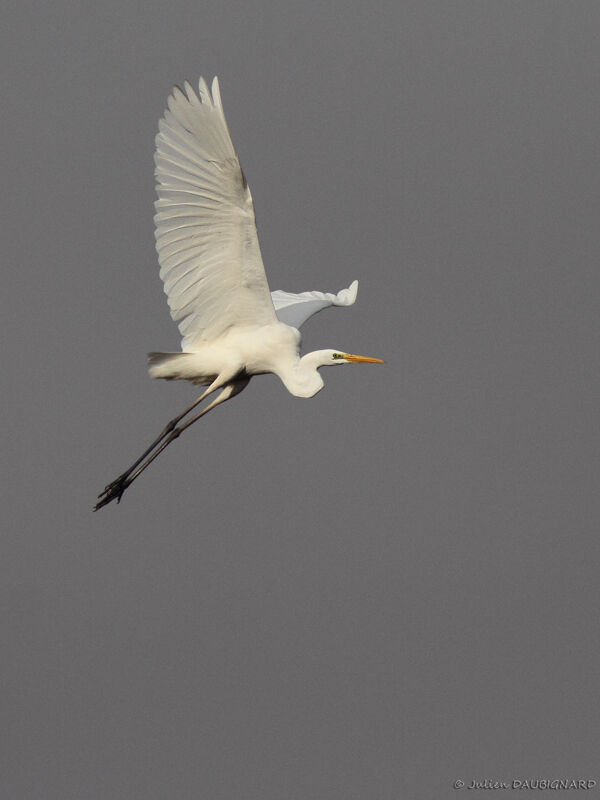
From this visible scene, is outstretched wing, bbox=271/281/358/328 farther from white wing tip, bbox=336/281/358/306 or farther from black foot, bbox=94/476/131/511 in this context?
black foot, bbox=94/476/131/511

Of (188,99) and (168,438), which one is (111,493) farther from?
(188,99)

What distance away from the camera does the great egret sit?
13516 millimetres

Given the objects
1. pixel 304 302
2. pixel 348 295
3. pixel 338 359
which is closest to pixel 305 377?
pixel 338 359

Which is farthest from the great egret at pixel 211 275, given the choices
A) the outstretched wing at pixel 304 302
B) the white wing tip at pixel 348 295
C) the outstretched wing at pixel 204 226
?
the white wing tip at pixel 348 295

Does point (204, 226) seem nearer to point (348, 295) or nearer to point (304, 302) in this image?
point (304, 302)

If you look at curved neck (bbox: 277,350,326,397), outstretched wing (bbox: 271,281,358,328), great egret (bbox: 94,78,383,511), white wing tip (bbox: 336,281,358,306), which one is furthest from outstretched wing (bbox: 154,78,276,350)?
white wing tip (bbox: 336,281,358,306)

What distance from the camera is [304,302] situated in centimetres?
1734

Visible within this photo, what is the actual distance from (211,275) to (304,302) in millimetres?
2913

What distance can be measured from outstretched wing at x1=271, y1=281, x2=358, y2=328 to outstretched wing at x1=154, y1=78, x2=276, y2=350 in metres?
1.65

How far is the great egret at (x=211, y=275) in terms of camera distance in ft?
44.3

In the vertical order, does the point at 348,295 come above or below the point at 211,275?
above

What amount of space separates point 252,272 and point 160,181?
3.95 ft

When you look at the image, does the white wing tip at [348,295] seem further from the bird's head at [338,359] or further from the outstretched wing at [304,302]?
the bird's head at [338,359]

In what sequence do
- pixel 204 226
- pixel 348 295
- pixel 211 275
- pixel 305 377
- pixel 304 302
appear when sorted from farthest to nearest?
pixel 348 295 → pixel 304 302 → pixel 305 377 → pixel 211 275 → pixel 204 226
